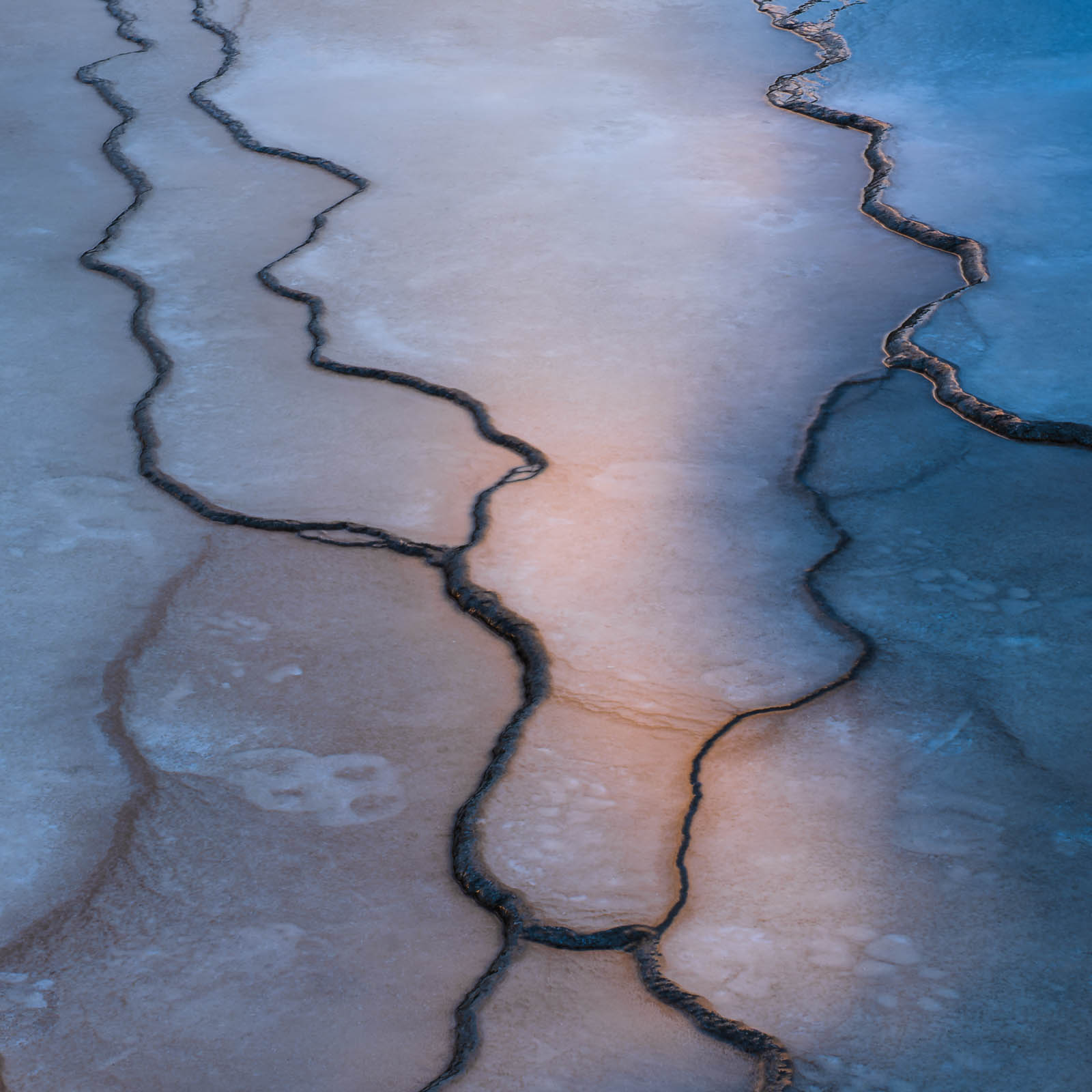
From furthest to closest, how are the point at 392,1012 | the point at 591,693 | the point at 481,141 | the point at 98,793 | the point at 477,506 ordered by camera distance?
the point at 481,141
the point at 477,506
the point at 591,693
the point at 98,793
the point at 392,1012

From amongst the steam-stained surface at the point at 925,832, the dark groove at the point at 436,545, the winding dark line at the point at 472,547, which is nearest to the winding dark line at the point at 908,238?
the winding dark line at the point at 472,547

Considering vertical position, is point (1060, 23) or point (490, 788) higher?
point (1060, 23)

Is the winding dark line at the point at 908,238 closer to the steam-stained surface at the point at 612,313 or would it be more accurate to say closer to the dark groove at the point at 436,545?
the steam-stained surface at the point at 612,313

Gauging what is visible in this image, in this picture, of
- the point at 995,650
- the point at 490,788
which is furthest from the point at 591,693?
the point at 995,650

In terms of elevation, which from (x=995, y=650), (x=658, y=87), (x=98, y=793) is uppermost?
(x=658, y=87)

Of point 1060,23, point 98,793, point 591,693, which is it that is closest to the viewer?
point 98,793

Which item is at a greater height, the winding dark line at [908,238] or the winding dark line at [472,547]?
the winding dark line at [908,238]

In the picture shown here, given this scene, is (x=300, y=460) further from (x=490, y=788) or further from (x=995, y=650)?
(x=995, y=650)

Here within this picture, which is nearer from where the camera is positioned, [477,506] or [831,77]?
[477,506]
